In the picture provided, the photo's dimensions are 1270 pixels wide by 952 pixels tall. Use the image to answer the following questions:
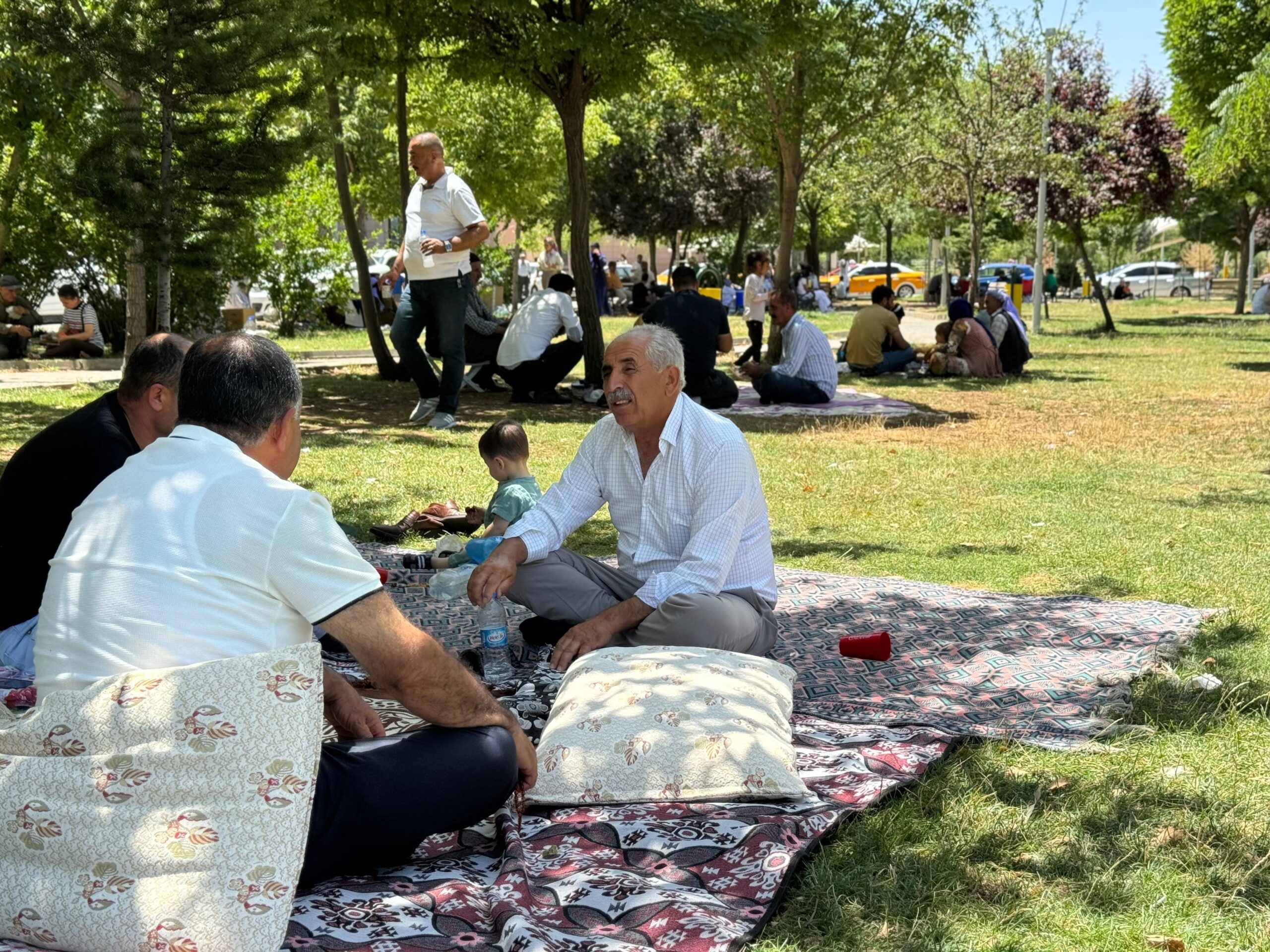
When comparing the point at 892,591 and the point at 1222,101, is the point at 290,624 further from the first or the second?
the point at 1222,101

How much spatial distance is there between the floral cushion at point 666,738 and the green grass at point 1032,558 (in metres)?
0.32

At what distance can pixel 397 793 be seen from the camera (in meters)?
3.19

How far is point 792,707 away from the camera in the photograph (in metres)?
4.53

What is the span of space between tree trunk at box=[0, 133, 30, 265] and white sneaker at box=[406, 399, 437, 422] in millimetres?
7973

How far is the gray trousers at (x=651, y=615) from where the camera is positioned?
4762 mm

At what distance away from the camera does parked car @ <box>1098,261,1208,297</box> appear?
53.3 metres

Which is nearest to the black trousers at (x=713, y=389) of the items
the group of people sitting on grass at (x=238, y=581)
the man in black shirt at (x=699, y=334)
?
the man in black shirt at (x=699, y=334)

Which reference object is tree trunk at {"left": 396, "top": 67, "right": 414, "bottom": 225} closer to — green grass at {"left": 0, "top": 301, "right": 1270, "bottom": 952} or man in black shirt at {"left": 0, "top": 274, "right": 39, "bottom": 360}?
green grass at {"left": 0, "top": 301, "right": 1270, "bottom": 952}

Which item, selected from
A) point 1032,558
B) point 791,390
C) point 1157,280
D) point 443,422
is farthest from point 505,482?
point 1157,280

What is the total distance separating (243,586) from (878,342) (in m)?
15.8

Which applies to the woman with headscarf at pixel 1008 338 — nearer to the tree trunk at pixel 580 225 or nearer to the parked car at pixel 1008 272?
the tree trunk at pixel 580 225

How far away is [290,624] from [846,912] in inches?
59.6

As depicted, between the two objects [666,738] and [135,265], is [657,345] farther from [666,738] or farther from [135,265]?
[135,265]

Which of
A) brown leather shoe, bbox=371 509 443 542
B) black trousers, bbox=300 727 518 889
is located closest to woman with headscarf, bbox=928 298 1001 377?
brown leather shoe, bbox=371 509 443 542
